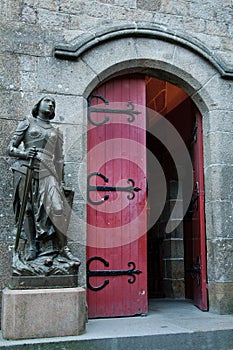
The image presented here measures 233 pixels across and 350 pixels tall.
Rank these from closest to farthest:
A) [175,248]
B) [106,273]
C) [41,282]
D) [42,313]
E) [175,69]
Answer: [42,313] < [41,282] < [106,273] < [175,69] < [175,248]

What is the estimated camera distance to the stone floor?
3537 mm

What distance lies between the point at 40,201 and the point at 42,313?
0.90 metres

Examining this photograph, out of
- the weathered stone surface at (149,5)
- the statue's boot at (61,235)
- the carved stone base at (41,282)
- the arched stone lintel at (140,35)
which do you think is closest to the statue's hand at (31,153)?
the statue's boot at (61,235)

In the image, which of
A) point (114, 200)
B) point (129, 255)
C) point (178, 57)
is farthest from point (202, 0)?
point (129, 255)

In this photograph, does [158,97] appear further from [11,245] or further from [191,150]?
[11,245]

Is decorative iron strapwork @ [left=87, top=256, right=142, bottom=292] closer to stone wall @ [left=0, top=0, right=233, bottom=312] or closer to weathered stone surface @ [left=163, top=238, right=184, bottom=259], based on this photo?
stone wall @ [left=0, top=0, right=233, bottom=312]

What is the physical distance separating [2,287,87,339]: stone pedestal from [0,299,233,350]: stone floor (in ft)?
0.28

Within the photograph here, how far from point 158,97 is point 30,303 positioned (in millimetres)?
4361

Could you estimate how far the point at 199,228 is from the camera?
5242 mm

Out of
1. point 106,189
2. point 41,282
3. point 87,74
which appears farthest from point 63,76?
point 41,282

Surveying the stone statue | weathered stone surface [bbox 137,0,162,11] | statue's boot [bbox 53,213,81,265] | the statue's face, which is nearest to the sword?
the stone statue

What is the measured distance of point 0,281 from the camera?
434cm

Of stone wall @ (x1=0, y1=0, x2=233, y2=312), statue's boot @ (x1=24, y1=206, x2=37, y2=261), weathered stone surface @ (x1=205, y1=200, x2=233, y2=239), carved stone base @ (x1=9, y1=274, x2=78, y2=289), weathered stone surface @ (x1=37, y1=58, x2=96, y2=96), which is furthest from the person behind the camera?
weathered stone surface @ (x1=205, y1=200, x2=233, y2=239)

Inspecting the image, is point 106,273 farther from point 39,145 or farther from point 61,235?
point 39,145
